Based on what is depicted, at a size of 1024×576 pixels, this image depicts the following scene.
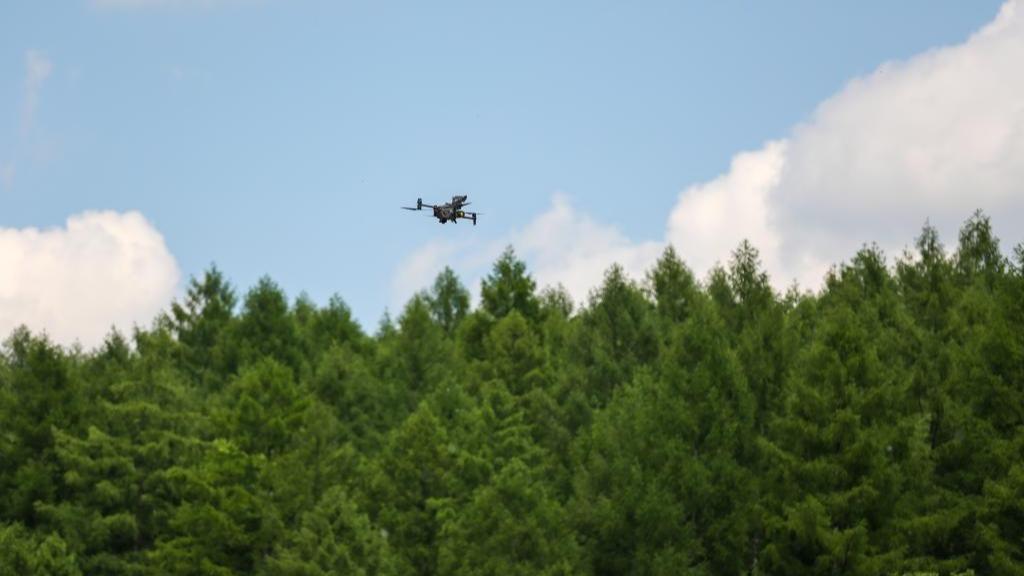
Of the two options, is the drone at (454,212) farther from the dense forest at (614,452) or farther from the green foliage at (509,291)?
the green foliage at (509,291)

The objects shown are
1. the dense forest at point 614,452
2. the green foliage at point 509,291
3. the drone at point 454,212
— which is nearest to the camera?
the drone at point 454,212

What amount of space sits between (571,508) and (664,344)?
788 inches

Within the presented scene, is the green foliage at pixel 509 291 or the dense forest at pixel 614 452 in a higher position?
the green foliage at pixel 509 291

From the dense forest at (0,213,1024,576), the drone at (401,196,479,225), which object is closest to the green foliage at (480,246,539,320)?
the dense forest at (0,213,1024,576)

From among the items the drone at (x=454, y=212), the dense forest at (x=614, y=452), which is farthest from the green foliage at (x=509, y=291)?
the drone at (x=454, y=212)

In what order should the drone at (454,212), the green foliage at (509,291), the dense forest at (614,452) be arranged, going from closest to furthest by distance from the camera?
1. the drone at (454,212)
2. the dense forest at (614,452)
3. the green foliage at (509,291)

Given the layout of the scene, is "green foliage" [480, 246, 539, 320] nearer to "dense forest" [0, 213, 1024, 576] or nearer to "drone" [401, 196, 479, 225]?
"dense forest" [0, 213, 1024, 576]

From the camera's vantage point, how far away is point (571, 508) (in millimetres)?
63062

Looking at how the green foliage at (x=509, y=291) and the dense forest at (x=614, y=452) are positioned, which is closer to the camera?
the dense forest at (x=614, y=452)

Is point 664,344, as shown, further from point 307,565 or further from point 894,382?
A: point 307,565

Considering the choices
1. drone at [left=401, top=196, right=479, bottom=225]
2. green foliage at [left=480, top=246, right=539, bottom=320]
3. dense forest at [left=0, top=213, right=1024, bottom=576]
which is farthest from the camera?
green foliage at [left=480, top=246, right=539, bottom=320]

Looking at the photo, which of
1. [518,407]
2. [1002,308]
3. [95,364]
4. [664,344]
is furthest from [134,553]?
[1002,308]

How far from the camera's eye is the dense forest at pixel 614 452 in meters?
60.0

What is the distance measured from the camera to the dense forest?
6000 centimetres
